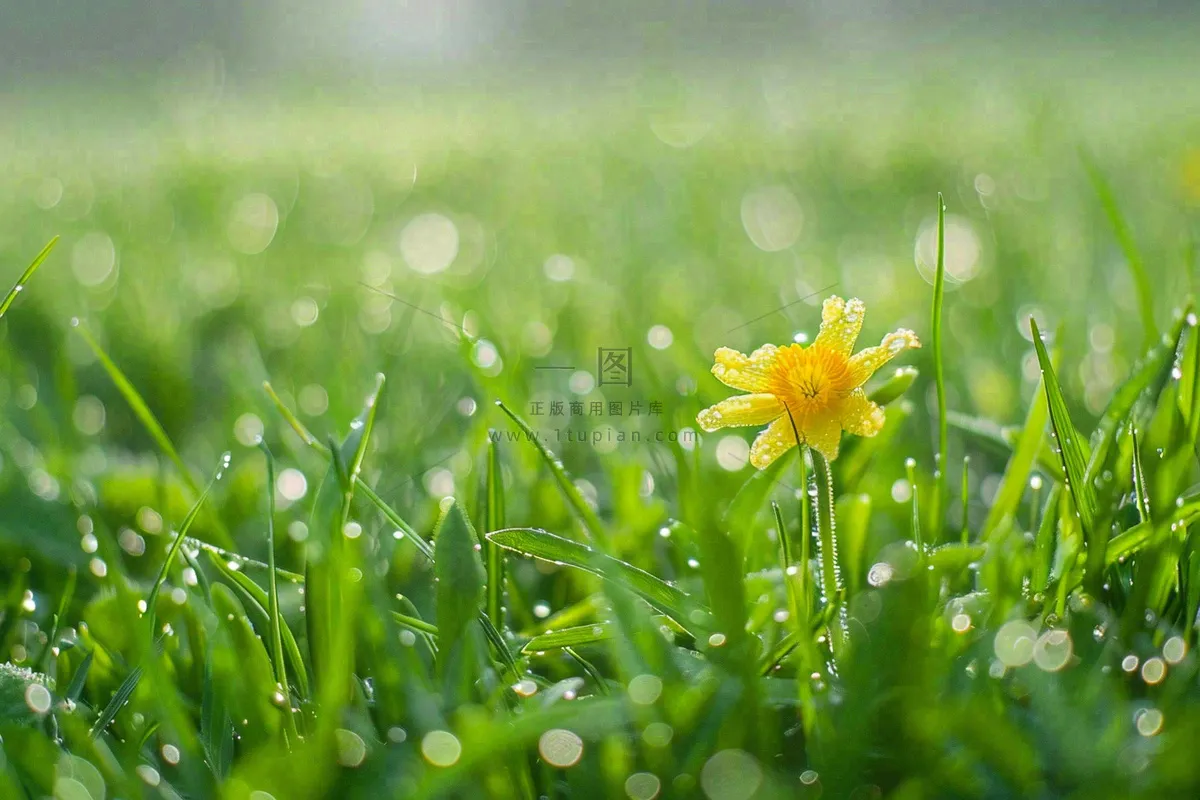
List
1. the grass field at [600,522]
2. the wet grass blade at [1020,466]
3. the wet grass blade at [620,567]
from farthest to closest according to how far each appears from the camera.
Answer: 1. the wet grass blade at [1020,466]
2. the wet grass blade at [620,567]
3. the grass field at [600,522]

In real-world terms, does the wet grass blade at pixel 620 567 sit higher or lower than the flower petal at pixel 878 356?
lower

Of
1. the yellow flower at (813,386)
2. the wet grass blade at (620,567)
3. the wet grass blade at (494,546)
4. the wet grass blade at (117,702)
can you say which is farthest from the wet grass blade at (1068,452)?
the wet grass blade at (117,702)

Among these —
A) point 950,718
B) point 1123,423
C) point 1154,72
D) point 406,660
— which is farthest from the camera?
point 1154,72

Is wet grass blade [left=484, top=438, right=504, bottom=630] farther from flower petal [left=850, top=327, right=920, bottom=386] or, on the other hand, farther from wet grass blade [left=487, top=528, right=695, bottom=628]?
flower petal [left=850, top=327, right=920, bottom=386]

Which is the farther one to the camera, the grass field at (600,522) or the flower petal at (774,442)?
the flower petal at (774,442)

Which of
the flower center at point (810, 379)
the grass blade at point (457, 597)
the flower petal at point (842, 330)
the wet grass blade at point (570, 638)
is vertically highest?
the flower petal at point (842, 330)

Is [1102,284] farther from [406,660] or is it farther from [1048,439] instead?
[406,660]

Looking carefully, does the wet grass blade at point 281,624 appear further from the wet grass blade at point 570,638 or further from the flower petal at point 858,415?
the flower petal at point 858,415

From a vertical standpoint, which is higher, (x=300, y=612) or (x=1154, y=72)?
(x=1154, y=72)

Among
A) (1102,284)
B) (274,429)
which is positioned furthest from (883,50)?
(274,429)
